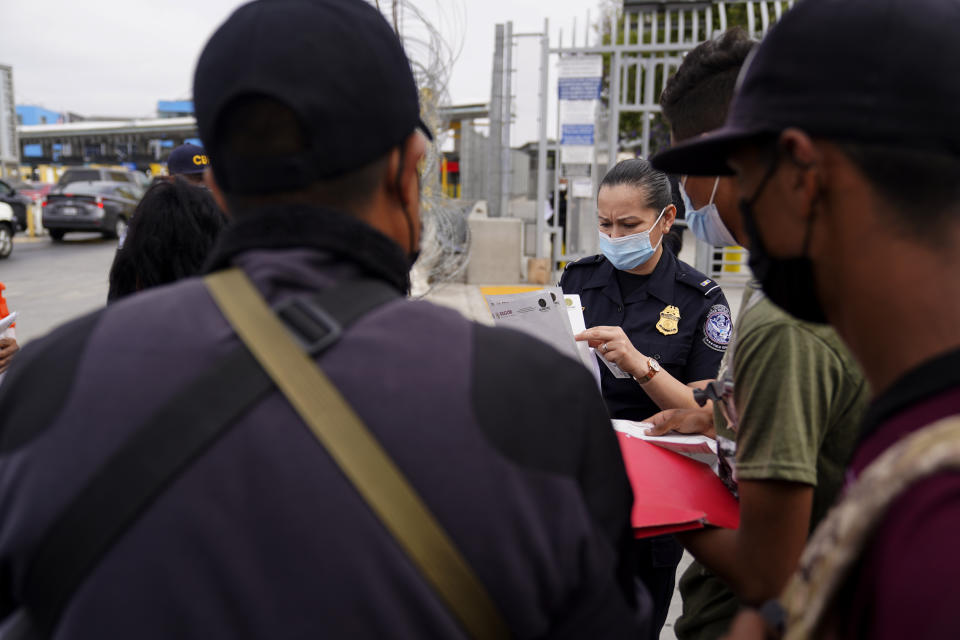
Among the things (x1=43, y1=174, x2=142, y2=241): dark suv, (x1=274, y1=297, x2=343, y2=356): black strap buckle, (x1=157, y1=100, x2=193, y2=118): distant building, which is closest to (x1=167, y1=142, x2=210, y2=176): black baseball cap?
(x1=274, y1=297, x2=343, y2=356): black strap buckle

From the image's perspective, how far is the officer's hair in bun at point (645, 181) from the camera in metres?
2.92

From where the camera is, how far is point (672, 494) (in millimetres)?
1682

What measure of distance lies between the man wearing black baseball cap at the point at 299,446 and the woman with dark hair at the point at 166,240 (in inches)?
53.7

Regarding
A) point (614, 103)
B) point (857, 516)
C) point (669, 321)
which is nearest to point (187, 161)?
point (669, 321)

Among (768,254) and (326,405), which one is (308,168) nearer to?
(326,405)

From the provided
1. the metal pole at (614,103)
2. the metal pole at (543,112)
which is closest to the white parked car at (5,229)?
the metal pole at (543,112)

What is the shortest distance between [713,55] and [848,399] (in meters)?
0.96

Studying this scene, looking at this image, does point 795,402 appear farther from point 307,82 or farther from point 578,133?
point 578,133

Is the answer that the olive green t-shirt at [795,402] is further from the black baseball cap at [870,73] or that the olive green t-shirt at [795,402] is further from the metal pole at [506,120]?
the metal pole at [506,120]

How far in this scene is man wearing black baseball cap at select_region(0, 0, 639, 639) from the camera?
2.77 feet

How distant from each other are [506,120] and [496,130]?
283mm

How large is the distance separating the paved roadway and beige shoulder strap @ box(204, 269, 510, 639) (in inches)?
257

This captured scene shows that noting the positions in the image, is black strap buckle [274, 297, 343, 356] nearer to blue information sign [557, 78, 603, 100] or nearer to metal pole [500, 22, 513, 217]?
blue information sign [557, 78, 603, 100]

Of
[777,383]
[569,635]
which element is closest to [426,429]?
[569,635]
